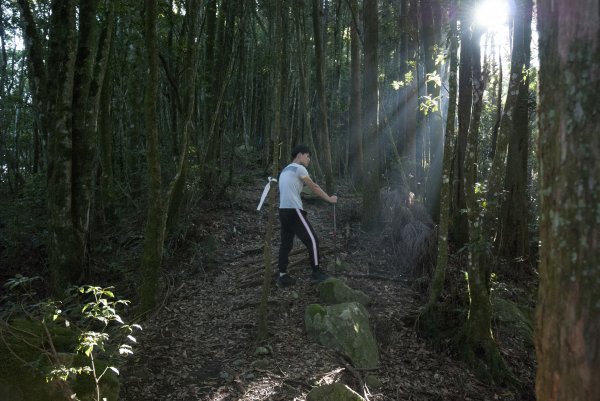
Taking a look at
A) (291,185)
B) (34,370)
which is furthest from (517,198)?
(34,370)

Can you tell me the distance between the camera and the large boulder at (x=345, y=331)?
525 cm

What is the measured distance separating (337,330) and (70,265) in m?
4.09

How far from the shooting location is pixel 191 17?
6941mm

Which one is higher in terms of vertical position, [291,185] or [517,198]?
[291,185]

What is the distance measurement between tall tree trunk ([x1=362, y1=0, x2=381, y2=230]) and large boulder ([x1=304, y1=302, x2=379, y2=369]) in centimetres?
310

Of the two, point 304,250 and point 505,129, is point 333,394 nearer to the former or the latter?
point 505,129

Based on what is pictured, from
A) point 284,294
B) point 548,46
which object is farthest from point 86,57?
point 548,46

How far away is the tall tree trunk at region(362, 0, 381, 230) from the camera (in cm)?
830

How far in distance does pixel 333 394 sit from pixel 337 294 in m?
2.16

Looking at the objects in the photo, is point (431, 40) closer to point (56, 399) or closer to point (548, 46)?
point (548, 46)

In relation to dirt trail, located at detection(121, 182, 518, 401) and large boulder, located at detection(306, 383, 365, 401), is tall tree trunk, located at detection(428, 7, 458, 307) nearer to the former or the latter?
dirt trail, located at detection(121, 182, 518, 401)

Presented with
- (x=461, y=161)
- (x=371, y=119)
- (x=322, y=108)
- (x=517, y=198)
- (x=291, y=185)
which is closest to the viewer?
(x=291, y=185)

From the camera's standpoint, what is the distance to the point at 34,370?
11.0ft

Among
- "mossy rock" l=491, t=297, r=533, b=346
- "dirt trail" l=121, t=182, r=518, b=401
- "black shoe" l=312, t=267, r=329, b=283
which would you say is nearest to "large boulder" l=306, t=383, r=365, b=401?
"dirt trail" l=121, t=182, r=518, b=401
